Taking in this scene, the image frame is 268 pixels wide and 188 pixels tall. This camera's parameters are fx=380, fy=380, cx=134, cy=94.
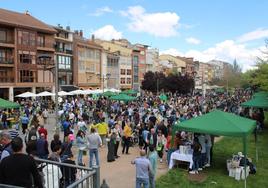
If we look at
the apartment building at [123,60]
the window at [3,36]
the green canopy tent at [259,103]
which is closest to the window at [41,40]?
the window at [3,36]

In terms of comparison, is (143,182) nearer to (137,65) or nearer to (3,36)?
(3,36)

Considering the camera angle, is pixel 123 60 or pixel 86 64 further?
pixel 123 60

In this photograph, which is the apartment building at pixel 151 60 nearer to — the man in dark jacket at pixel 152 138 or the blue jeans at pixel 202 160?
the man in dark jacket at pixel 152 138

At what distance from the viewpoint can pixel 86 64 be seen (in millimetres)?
77062

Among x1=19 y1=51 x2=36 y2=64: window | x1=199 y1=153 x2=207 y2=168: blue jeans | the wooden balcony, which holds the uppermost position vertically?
x1=19 y1=51 x2=36 y2=64: window

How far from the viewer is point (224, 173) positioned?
15680 millimetres

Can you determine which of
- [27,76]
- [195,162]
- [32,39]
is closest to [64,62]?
[32,39]

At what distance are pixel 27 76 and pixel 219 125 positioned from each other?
1799 inches

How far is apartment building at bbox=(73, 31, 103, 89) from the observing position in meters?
72.7

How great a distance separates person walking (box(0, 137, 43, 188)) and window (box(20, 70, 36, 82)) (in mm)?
51894

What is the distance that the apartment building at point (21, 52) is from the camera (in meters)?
53.3

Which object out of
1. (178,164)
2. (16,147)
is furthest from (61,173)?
(178,164)

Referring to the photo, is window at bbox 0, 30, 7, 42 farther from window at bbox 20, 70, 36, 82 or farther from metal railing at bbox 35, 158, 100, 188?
metal railing at bbox 35, 158, 100, 188

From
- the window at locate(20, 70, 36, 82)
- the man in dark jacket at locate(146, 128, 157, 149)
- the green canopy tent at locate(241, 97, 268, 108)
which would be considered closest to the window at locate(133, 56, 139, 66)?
the window at locate(20, 70, 36, 82)
